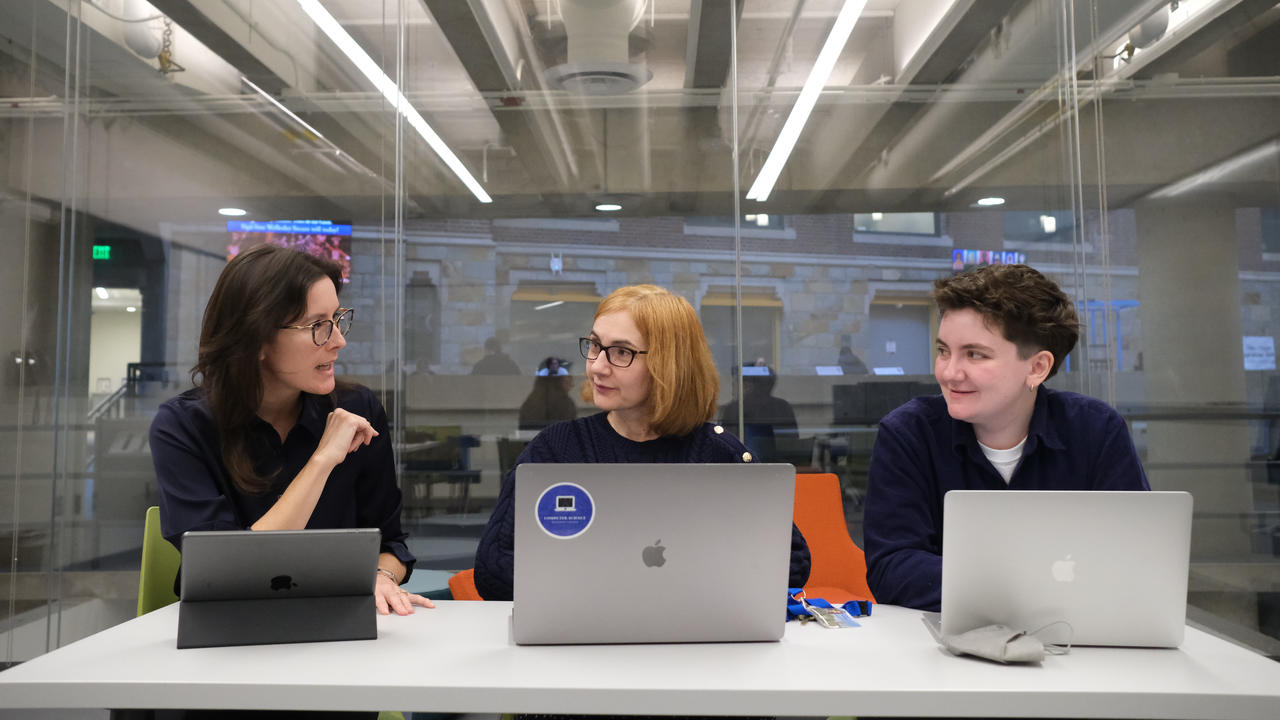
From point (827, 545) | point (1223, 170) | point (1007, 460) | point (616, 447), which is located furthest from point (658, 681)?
point (1223, 170)

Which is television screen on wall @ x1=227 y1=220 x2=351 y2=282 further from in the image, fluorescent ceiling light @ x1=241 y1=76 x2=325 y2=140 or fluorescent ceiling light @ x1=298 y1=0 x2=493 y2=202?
fluorescent ceiling light @ x1=298 y1=0 x2=493 y2=202

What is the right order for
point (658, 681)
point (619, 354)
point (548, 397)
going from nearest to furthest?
point (658, 681)
point (619, 354)
point (548, 397)

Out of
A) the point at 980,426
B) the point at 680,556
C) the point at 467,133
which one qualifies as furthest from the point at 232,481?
the point at 467,133

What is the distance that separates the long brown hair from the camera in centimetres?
192

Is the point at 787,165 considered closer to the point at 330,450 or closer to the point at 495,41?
the point at 495,41

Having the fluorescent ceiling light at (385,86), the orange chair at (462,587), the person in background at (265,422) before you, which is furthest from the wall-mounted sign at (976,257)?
the person in background at (265,422)

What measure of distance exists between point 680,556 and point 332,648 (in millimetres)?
566

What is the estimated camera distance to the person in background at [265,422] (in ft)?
5.95

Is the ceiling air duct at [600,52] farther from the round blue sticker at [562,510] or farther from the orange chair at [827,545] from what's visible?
the round blue sticker at [562,510]

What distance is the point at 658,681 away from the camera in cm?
110

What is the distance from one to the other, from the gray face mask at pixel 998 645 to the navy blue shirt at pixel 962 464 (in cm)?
52

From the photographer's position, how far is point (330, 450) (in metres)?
1.86

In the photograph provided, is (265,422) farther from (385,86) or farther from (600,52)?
(600,52)

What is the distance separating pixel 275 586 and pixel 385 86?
349 cm
